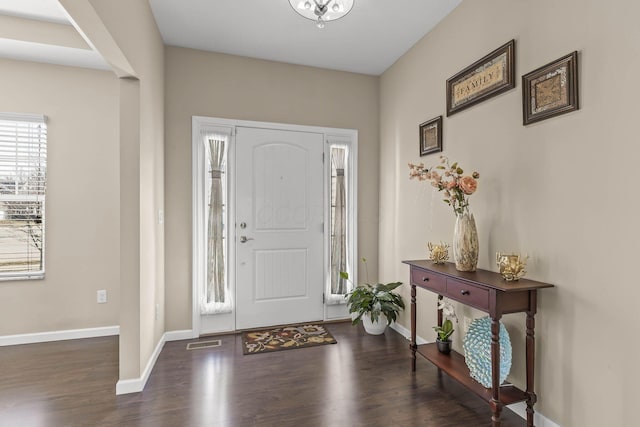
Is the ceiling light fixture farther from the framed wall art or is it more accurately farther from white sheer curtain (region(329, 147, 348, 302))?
white sheer curtain (region(329, 147, 348, 302))

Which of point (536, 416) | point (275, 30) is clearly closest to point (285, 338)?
point (536, 416)

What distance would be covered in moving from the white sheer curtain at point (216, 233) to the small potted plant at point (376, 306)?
1.32m

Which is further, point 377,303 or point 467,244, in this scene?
point 377,303

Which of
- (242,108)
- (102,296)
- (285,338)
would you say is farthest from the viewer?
(242,108)

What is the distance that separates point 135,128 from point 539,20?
2.64m

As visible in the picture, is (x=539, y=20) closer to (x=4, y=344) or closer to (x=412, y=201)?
(x=412, y=201)

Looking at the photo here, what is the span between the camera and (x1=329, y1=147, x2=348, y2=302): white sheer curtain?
145 inches

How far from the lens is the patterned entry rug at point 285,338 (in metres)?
2.95

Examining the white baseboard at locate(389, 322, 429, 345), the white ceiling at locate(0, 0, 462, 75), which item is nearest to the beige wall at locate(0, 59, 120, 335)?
the white ceiling at locate(0, 0, 462, 75)

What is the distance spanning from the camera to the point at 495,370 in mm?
1767

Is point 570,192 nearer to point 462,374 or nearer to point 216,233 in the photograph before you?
point 462,374

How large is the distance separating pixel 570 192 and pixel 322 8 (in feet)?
6.67

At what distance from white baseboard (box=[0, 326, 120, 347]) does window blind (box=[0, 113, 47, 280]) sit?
0.55 m

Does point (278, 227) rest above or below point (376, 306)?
above
